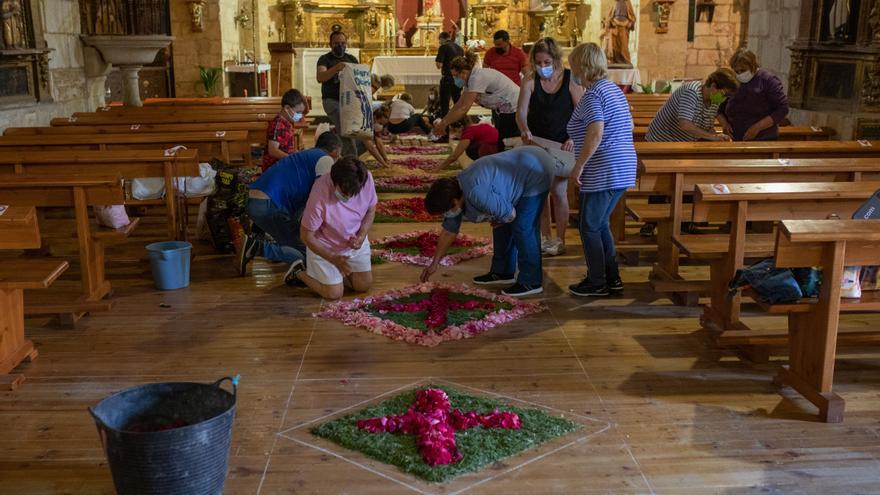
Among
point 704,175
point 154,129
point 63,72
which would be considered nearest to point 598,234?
point 704,175

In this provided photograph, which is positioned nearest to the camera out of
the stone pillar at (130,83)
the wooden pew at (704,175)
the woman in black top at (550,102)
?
the wooden pew at (704,175)

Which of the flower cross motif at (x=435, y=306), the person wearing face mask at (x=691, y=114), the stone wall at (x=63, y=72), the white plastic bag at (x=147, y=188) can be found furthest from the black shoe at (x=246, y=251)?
the stone wall at (x=63, y=72)

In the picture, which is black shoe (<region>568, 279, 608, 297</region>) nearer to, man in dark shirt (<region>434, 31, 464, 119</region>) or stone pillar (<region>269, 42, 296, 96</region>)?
man in dark shirt (<region>434, 31, 464, 119</region>)

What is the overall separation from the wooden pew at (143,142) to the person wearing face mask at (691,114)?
11.1ft

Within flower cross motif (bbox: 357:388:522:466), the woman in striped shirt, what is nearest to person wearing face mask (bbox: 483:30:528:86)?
the woman in striped shirt

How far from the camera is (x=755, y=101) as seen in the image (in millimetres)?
6707

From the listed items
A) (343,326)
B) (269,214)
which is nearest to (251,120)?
(269,214)

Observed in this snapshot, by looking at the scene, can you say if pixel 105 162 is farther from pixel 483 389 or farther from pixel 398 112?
pixel 398 112

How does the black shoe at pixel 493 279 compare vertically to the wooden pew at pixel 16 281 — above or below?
below

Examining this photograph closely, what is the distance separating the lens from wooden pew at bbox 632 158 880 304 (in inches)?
204

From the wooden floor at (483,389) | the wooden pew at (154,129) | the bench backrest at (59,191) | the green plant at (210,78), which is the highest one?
the green plant at (210,78)

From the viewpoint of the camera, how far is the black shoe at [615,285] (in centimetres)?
→ 555

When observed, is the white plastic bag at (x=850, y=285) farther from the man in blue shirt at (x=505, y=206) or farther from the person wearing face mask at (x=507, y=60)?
the person wearing face mask at (x=507, y=60)

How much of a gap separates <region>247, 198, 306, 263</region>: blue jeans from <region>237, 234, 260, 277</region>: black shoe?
69 mm
